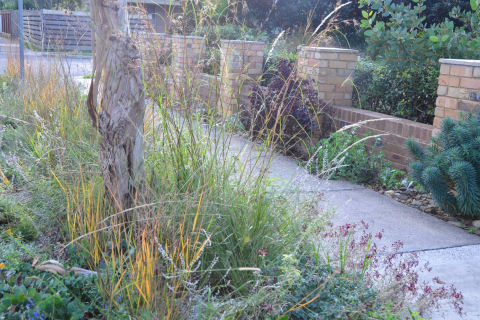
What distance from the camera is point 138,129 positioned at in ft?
10.4

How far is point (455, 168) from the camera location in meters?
4.36

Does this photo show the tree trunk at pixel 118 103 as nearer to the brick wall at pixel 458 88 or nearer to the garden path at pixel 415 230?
the garden path at pixel 415 230

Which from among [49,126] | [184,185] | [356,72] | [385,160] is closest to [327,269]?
[184,185]

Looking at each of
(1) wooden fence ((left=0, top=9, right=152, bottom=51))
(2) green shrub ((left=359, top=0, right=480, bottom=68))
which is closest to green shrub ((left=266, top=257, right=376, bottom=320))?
(1) wooden fence ((left=0, top=9, right=152, bottom=51))

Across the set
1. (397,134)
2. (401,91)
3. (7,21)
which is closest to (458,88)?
(397,134)

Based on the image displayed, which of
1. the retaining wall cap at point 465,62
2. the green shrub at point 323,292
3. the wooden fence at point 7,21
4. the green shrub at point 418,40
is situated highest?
the wooden fence at point 7,21

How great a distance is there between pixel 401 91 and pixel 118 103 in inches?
199

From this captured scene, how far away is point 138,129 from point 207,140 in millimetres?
465

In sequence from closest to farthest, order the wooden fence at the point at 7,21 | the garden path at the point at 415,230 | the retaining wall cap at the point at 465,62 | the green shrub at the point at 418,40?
the garden path at the point at 415,230, the retaining wall cap at the point at 465,62, the green shrub at the point at 418,40, the wooden fence at the point at 7,21

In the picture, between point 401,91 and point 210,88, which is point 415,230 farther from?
point 401,91

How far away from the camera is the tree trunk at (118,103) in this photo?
3135 millimetres

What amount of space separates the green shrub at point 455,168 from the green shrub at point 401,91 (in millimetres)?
1914

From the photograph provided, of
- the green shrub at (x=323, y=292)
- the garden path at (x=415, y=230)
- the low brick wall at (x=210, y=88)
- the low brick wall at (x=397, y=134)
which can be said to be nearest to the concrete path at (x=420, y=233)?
the garden path at (x=415, y=230)

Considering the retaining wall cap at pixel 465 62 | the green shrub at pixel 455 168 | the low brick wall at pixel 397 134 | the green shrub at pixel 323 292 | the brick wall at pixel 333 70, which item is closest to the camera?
the green shrub at pixel 323 292
